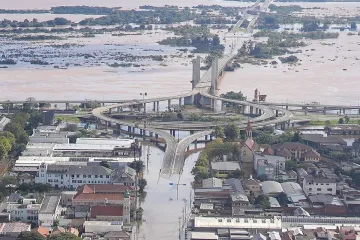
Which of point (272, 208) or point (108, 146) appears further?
point (108, 146)

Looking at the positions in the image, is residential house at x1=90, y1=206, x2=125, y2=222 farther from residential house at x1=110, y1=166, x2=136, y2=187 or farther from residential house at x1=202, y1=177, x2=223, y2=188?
residential house at x1=202, y1=177, x2=223, y2=188

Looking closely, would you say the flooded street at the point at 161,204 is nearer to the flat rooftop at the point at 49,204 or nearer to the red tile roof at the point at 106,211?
the red tile roof at the point at 106,211

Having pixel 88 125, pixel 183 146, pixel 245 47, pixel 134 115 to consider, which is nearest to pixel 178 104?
pixel 134 115

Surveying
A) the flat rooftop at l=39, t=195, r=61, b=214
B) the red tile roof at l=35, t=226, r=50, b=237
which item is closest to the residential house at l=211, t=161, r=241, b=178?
the flat rooftop at l=39, t=195, r=61, b=214

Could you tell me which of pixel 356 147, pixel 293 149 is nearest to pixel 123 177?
pixel 293 149

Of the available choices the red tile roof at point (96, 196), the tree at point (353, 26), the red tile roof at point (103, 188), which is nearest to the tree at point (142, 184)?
the red tile roof at point (103, 188)

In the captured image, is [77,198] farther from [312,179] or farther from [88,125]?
[88,125]

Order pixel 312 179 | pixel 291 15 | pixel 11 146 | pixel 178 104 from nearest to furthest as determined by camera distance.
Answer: pixel 312 179, pixel 11 146, pixel 178 104, pixel 291 15
